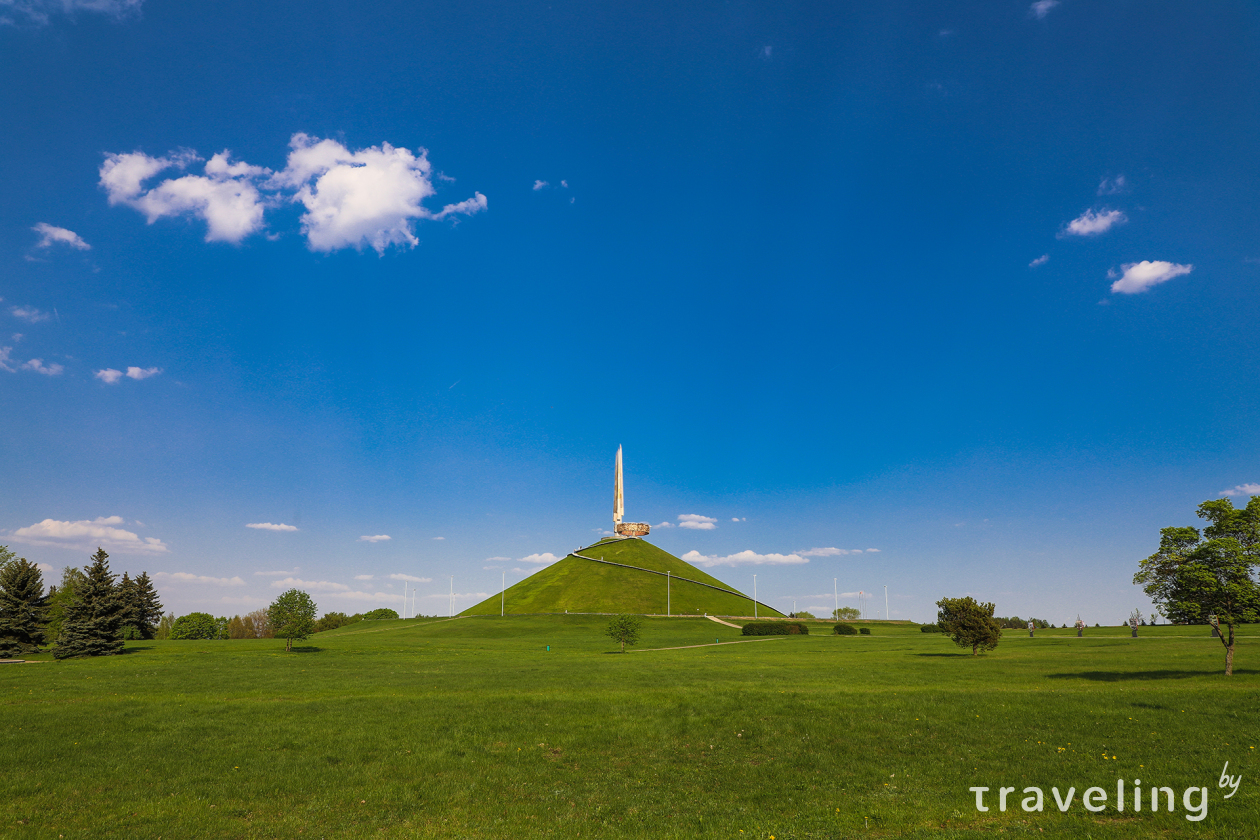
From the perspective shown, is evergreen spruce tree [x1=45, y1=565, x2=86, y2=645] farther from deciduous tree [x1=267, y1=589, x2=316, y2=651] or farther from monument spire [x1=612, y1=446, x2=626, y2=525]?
monument spire [x1=612, y1=446, x2=626, y2=525]

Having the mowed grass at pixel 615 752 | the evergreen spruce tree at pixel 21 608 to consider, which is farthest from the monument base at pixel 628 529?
the mowed grass at pixel 615 752

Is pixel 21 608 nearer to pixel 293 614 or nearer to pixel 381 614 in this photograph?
pixel 293 614

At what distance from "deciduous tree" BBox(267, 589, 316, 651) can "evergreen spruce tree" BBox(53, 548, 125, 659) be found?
13810mm

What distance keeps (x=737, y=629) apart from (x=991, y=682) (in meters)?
82.9

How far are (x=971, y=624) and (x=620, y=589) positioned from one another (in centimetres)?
10774

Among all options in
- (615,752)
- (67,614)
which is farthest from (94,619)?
(615,752)

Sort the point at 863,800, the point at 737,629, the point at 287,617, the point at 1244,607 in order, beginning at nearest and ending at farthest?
1. the point at 863,800
2. the point at 1244,607
3. the point at 287,617
4. the point at 737,629

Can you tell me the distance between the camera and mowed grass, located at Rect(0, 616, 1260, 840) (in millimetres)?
14602

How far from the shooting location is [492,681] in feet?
120

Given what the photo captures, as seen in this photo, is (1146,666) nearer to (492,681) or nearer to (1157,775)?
(1157,775)

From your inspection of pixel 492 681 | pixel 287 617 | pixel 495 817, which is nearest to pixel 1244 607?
pixel 495 817

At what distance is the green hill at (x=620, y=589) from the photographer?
471ft

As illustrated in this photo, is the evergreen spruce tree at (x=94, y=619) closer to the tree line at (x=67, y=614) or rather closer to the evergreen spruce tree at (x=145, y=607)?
the tree line at (x=67, y=614)

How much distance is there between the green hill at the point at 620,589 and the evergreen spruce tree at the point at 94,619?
8271 centimetres
